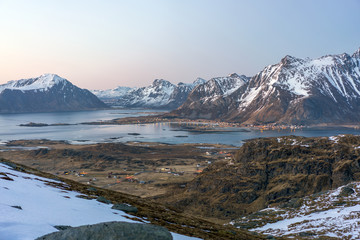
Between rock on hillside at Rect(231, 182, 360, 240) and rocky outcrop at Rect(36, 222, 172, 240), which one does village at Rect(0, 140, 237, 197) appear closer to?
rock on hillside at Rect(231, 182, 360, 240)

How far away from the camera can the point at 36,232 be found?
53.2 ft

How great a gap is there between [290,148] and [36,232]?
3324 inches

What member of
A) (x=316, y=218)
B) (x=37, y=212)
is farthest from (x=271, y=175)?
(x=37, y=212)

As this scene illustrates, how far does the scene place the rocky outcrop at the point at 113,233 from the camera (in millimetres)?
13750

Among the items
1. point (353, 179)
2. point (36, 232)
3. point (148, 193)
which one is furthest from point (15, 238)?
point (148, 193)

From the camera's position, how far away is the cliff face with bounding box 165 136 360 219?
7581 cm

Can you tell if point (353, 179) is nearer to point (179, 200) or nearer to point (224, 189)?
point (224, 189)

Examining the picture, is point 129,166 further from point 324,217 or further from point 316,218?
point 324,217

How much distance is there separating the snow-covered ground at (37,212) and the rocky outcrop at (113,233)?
2.36 meters

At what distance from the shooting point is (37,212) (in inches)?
824

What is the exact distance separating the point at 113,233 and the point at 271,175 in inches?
3038

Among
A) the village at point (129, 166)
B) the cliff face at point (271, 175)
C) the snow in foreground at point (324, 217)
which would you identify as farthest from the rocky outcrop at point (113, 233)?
the village at point (129, 166)

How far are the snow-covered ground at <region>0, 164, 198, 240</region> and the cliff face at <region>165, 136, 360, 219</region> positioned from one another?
52.4 metres

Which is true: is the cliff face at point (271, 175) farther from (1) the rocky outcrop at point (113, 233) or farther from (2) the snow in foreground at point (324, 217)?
(1) the rocky outcrop at point (113, 233)
